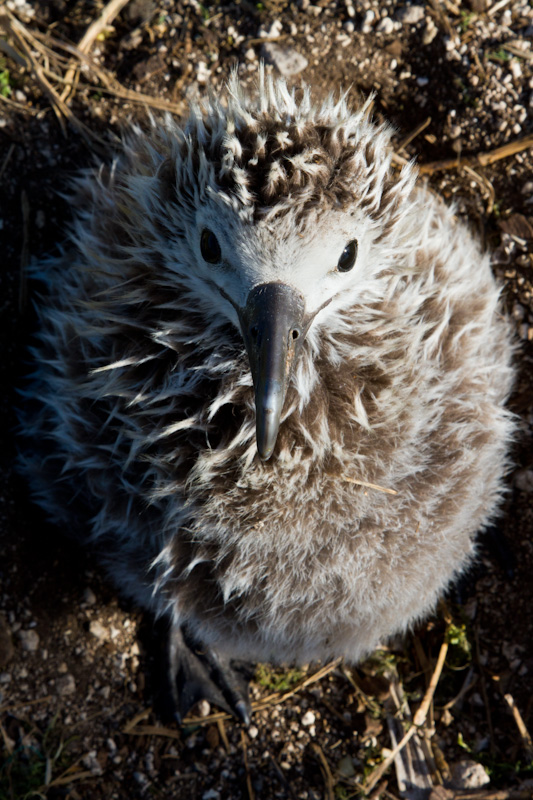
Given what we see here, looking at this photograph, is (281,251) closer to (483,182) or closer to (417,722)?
(483,182)

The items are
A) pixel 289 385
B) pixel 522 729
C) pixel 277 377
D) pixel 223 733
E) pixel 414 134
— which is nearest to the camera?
pixel 277 377

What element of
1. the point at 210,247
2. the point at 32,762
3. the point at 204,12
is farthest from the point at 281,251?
the point at 32,762

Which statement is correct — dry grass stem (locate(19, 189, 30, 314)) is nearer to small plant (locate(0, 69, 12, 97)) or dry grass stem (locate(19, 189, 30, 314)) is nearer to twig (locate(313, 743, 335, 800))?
small plant (locate(0, 69, 12, 97))

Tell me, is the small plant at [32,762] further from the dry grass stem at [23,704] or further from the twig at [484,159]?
the twig at [484,159]

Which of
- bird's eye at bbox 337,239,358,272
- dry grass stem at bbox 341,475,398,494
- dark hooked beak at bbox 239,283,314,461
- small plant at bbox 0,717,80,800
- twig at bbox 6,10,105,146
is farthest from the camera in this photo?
twig at bbox 6,10,105,146

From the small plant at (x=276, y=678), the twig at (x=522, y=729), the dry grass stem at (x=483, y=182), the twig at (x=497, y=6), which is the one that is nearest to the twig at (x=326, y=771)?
the small plant at (x=276, y=678)

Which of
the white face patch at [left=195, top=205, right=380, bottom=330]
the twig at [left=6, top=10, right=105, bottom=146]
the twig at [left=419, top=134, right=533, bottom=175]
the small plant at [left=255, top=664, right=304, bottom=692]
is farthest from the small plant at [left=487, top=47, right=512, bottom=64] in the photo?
the small plant at [left=255, top=664, right=304, bottom=692]
